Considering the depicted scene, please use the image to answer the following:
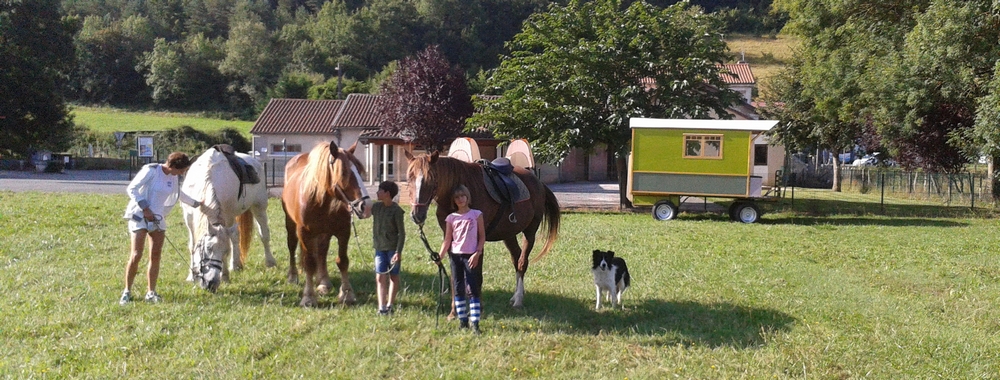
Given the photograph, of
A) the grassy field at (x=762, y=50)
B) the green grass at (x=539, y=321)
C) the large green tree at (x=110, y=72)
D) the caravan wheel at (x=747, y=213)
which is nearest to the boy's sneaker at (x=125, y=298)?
the green grass at (x=539, y=321)

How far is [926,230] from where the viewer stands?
54.2ft

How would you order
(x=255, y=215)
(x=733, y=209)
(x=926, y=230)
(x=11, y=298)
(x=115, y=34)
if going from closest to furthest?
(x=11, y=298) → (x=255, y=215) → (x=926, y=230) → (x=733, y=209) → (x=115, y=34)

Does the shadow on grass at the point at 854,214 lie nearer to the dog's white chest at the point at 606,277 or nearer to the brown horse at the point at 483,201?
the brown horse at the point at 483,201

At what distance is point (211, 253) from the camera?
279 inches

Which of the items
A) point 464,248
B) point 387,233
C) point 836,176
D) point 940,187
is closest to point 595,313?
point 464,248

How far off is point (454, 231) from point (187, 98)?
7063cm

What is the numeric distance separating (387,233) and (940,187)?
2600 centimetres

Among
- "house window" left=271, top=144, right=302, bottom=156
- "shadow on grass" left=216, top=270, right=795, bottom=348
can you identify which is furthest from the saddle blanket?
"house window" left=271, top=144, right=302, bottom=156

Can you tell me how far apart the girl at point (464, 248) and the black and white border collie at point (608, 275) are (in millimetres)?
1469

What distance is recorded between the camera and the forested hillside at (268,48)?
227ft

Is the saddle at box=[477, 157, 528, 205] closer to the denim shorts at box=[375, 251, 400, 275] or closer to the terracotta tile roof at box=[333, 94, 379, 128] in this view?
the denim shorts at box=[375, 251, 400, 275]

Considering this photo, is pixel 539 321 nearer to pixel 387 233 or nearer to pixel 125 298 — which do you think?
pixel 387 233

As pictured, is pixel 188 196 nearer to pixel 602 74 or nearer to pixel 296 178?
pixel 296 178

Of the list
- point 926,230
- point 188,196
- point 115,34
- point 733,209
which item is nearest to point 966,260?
point 926,230
